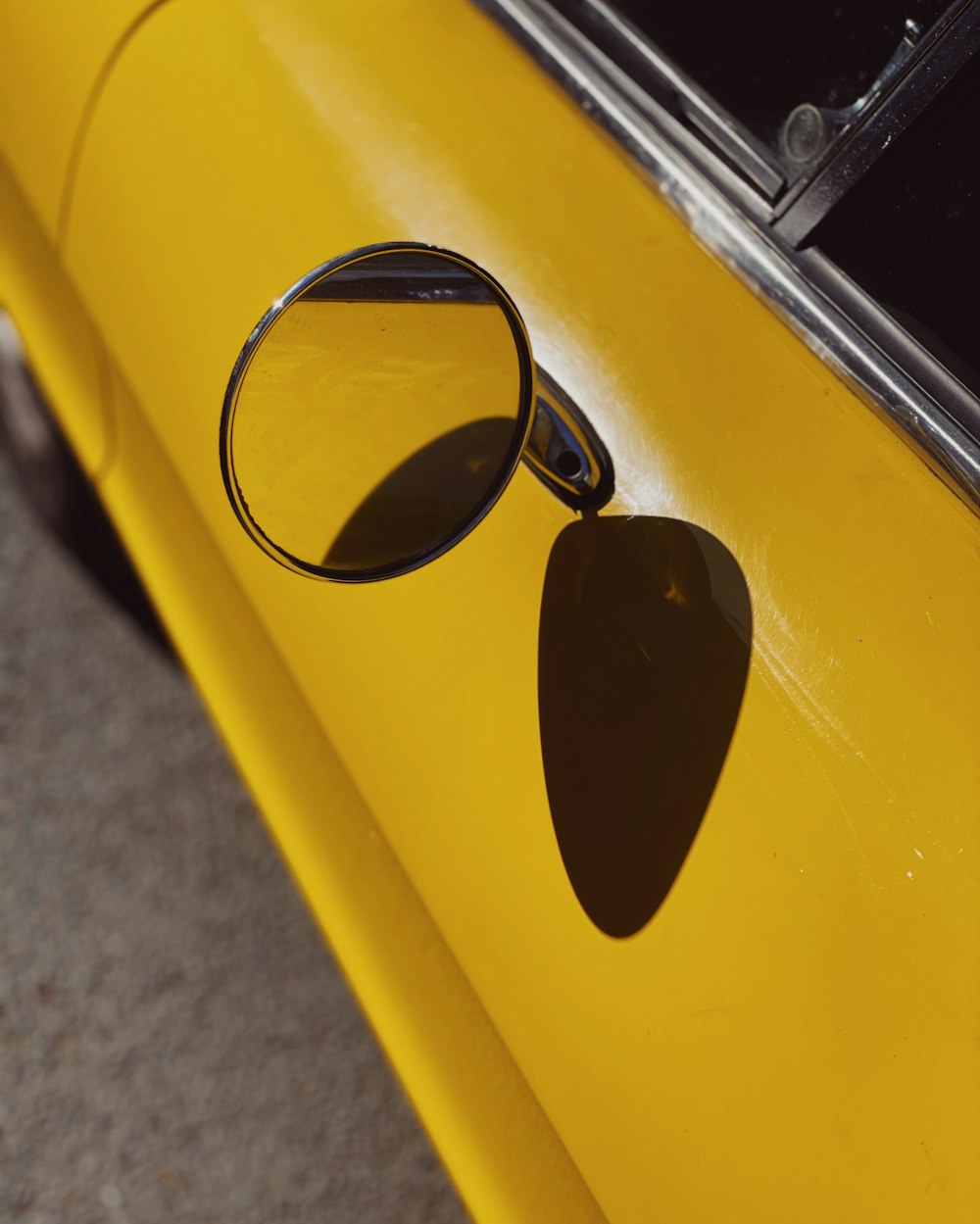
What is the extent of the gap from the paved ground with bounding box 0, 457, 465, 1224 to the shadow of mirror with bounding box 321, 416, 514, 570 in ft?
5.18

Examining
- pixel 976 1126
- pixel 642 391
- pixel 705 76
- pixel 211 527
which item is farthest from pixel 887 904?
pixel 705 76

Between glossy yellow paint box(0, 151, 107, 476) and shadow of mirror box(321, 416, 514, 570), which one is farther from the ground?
shadow of mirror box(321, 416, 514, 570)

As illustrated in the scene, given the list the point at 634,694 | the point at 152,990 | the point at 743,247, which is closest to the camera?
the point at 634,694

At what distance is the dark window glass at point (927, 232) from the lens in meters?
1.26

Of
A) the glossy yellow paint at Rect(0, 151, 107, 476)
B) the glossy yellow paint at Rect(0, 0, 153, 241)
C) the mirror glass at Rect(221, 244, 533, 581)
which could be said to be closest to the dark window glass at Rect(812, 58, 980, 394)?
the mirror glass at Rect(221, 244, 533, 581)

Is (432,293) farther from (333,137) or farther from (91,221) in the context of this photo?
(91,221)

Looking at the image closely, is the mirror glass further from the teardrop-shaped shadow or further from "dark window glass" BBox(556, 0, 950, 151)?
"dark window glass" BBox(556, 0, 950, 151)

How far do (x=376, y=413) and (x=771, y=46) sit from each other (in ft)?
2.98

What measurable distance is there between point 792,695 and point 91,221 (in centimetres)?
129

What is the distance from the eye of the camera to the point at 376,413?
4.05ft

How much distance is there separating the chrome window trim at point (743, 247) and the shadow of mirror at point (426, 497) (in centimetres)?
45

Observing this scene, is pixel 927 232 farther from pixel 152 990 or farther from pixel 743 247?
pixel 152 990

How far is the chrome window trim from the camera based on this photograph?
1.31 metres

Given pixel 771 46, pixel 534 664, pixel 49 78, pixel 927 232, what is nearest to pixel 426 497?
pixel 534 664
